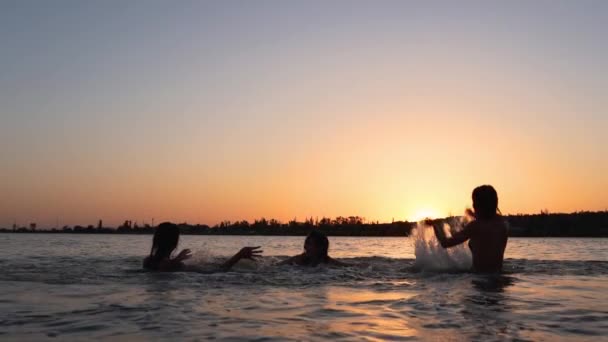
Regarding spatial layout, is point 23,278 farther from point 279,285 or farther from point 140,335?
point 140,335

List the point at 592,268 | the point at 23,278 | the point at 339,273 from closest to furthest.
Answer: the point at 23,278 < the point at 339,273 < the point at 592,268

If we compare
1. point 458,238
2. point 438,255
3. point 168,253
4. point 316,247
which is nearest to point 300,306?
point 458,238

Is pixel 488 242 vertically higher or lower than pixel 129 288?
higher

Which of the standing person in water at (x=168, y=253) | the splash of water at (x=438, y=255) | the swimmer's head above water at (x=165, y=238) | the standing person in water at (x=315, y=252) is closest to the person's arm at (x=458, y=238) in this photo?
the splash of water at (x=438, y=255)

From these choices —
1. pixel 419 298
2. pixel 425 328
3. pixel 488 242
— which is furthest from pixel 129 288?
pixel 488 242

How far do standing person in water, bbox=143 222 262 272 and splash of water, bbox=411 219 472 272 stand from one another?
497 centimetres

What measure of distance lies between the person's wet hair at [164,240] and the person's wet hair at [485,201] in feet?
23.1

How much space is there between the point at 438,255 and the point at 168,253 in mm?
7307

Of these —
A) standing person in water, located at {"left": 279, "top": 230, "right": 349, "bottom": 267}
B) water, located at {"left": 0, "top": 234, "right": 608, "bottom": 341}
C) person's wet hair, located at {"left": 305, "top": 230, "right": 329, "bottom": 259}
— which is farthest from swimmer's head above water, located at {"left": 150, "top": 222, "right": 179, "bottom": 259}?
person's wet hair, located at {"left": 305, "top": 230, "right": 329, "bottom": 259}

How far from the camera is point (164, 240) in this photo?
13141 mm

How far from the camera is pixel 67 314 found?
23.5 feet

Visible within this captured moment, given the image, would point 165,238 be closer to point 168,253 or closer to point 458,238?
point 168,253

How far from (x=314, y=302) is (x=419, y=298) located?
1737mm

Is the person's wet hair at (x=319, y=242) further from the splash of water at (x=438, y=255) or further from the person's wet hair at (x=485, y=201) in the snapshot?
the person's wet hair at (x=485, y=201)
